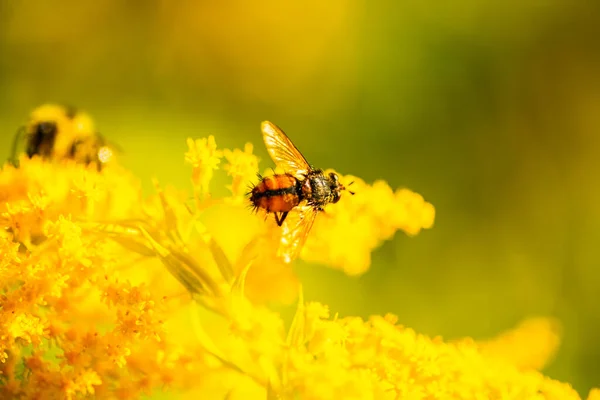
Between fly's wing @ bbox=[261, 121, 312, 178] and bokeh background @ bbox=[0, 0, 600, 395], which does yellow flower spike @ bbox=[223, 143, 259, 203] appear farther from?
bokeh background @ bbox=[0, 0, 600, 395]

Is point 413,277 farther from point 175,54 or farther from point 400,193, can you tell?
point 175,54

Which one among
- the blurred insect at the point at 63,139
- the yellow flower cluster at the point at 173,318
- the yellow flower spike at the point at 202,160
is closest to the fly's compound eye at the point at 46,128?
the blurred insect at the point at 63,139

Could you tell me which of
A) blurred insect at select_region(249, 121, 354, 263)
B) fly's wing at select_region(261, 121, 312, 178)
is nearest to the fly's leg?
blurred insect at select_region(249, 121, 354, 263)

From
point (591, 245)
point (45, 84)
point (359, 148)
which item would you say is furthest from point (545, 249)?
point (45, 84)

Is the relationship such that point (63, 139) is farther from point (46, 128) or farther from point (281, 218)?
point (281, 218)

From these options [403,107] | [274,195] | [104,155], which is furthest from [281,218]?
[403,107]

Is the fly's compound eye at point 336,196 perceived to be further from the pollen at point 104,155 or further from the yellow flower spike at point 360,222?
the pollen at point 104,155
